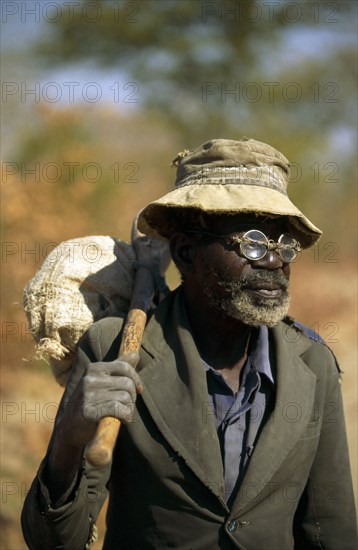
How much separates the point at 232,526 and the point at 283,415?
15.4 inches

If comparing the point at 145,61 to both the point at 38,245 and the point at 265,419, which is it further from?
the point at 265,419

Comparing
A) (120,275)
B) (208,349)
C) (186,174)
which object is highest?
(186,174)

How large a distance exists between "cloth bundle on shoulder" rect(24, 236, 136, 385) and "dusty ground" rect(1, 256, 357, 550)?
3.27 m

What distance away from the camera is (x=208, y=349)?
278 cm

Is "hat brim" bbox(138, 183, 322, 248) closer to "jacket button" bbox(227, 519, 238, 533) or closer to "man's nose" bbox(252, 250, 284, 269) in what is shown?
"man's nose" bbox(252, 250, 284, 269)

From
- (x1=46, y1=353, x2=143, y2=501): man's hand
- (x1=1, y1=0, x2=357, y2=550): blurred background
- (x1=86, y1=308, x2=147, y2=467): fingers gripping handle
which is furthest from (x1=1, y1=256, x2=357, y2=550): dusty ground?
(x1=86, y1=308, x2=147, y2=467): fingers gripping handle

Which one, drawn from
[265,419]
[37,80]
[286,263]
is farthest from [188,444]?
[37,80]

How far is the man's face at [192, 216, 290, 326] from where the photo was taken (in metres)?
2.61

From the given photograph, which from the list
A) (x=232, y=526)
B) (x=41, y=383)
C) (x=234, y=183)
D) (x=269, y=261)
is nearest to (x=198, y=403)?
(x=232, y=526)

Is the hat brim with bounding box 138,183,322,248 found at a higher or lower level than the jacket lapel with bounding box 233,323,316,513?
higher

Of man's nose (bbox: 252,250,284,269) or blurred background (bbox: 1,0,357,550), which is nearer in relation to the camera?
man's nose (bbox: 252,250,284,269)

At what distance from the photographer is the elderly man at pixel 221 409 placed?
8.25 feet

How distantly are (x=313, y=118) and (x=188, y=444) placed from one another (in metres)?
7.88

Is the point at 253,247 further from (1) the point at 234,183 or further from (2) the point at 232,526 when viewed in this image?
(2) the point at 232,526
